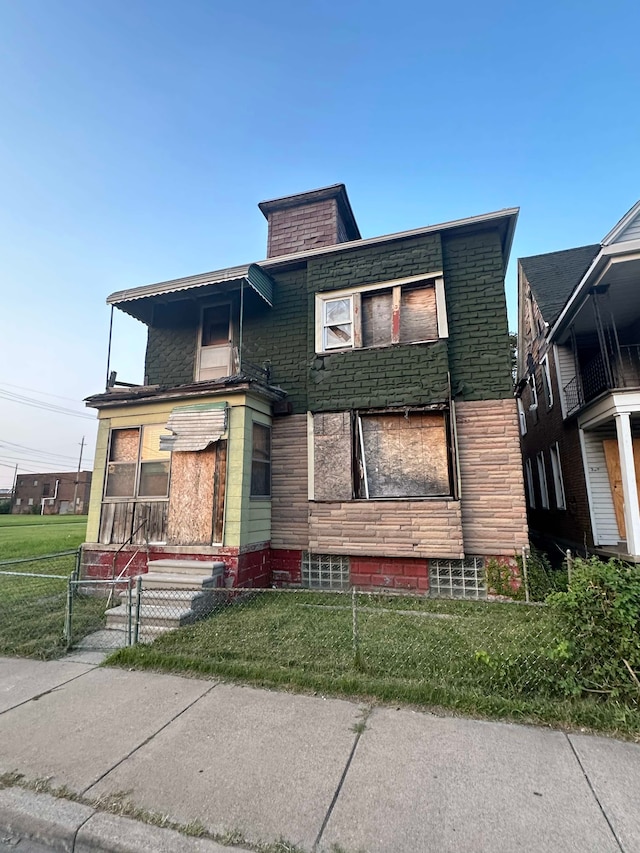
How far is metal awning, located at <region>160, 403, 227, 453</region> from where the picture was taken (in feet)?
25.4

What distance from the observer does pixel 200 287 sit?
9016 mm

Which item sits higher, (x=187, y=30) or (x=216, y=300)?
(x=187, y=30)

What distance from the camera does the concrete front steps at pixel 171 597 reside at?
19.0 feet

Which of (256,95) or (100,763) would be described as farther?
(256,95)

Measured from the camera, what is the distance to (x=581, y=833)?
218cm

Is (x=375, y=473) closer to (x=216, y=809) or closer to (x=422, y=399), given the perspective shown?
(x=422, y=399)

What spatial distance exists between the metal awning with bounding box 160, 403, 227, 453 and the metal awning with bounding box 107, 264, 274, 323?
2799mm

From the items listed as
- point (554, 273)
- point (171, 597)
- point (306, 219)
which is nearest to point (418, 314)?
point (306, 219)

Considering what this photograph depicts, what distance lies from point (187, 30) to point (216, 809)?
13.3 m

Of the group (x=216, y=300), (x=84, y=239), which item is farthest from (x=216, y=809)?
(x=84, y=239)

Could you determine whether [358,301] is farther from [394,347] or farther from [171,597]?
[171,597]

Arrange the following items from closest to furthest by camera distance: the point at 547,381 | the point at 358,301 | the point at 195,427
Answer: the point at 195,427
the point at 358,301
the point at 547,381

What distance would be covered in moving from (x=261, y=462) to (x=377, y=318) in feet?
13.1

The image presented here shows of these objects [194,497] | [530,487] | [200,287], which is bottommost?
[194,497]
